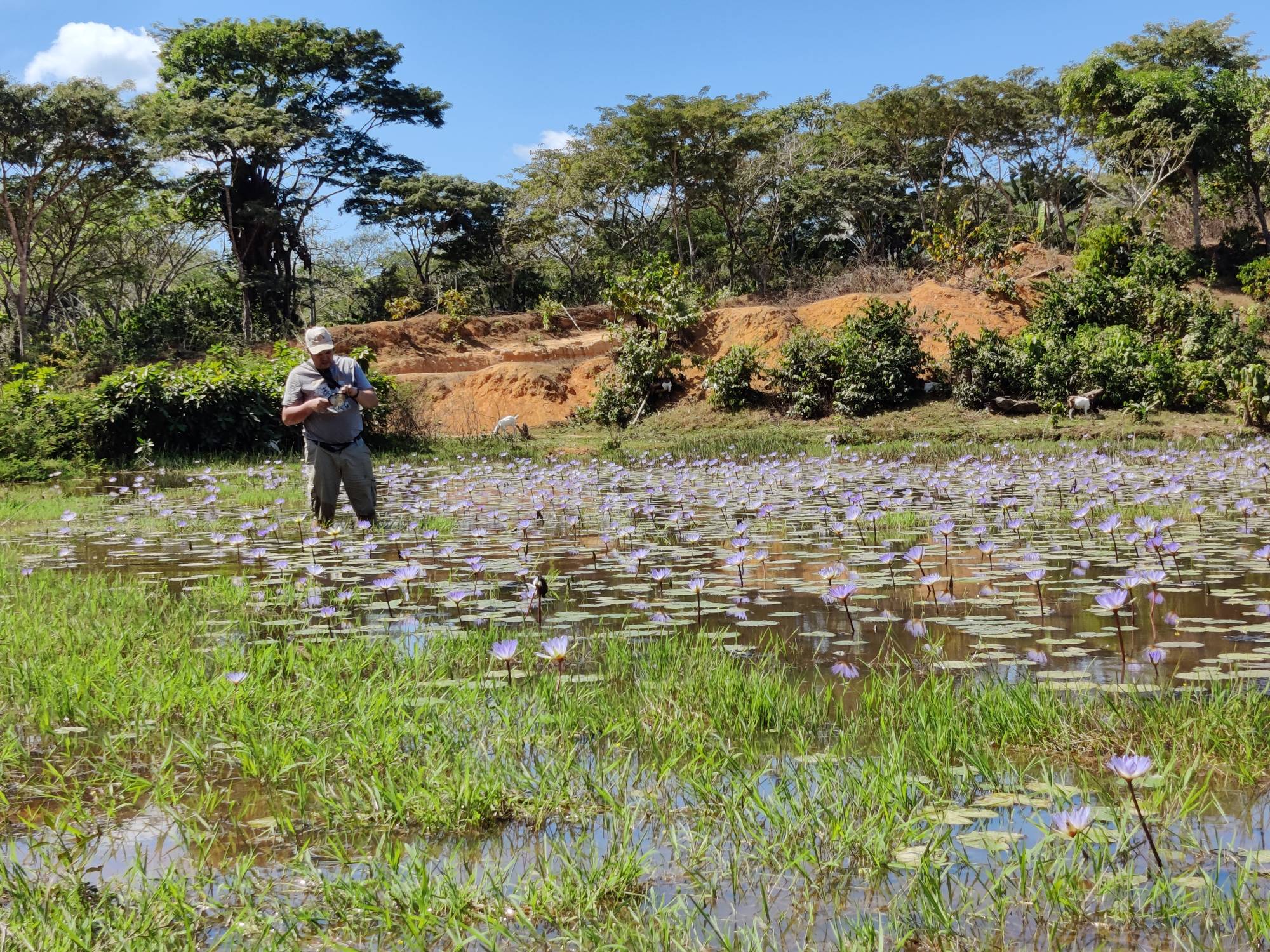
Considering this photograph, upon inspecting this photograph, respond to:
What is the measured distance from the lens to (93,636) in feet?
14.3

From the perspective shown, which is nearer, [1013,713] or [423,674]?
[1013,713]

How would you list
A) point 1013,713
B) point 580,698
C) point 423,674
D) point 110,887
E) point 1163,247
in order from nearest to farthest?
point 110,887, point 1013,713, point 580,698, point 423,674, point 1163,247

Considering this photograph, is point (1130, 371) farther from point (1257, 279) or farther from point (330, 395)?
point (330, 395)

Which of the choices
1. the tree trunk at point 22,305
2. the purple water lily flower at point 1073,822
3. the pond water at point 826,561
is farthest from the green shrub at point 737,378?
the purple water lily flower at point 1073,822

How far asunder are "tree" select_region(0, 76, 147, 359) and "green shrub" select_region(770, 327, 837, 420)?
19.1m

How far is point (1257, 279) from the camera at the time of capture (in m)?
24.8

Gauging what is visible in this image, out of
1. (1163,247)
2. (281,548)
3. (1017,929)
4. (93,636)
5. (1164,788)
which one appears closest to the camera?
(1017,929)

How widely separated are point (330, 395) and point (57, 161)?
2481 centimetres

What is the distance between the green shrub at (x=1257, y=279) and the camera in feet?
81.0

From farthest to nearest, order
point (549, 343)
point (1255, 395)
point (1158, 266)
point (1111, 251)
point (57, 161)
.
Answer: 1. point (549, 343)
2. point (57, 161)
3. point (1111, 251)
4. point (1158, 266)
5. point (1255, 395)

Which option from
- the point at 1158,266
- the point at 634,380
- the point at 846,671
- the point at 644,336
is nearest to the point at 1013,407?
the point at 1158,266

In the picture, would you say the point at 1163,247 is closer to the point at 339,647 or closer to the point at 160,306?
the point at 339,647

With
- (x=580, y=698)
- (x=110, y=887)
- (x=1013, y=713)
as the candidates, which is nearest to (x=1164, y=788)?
(x=1013, y=713)

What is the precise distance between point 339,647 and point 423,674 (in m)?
0.46
